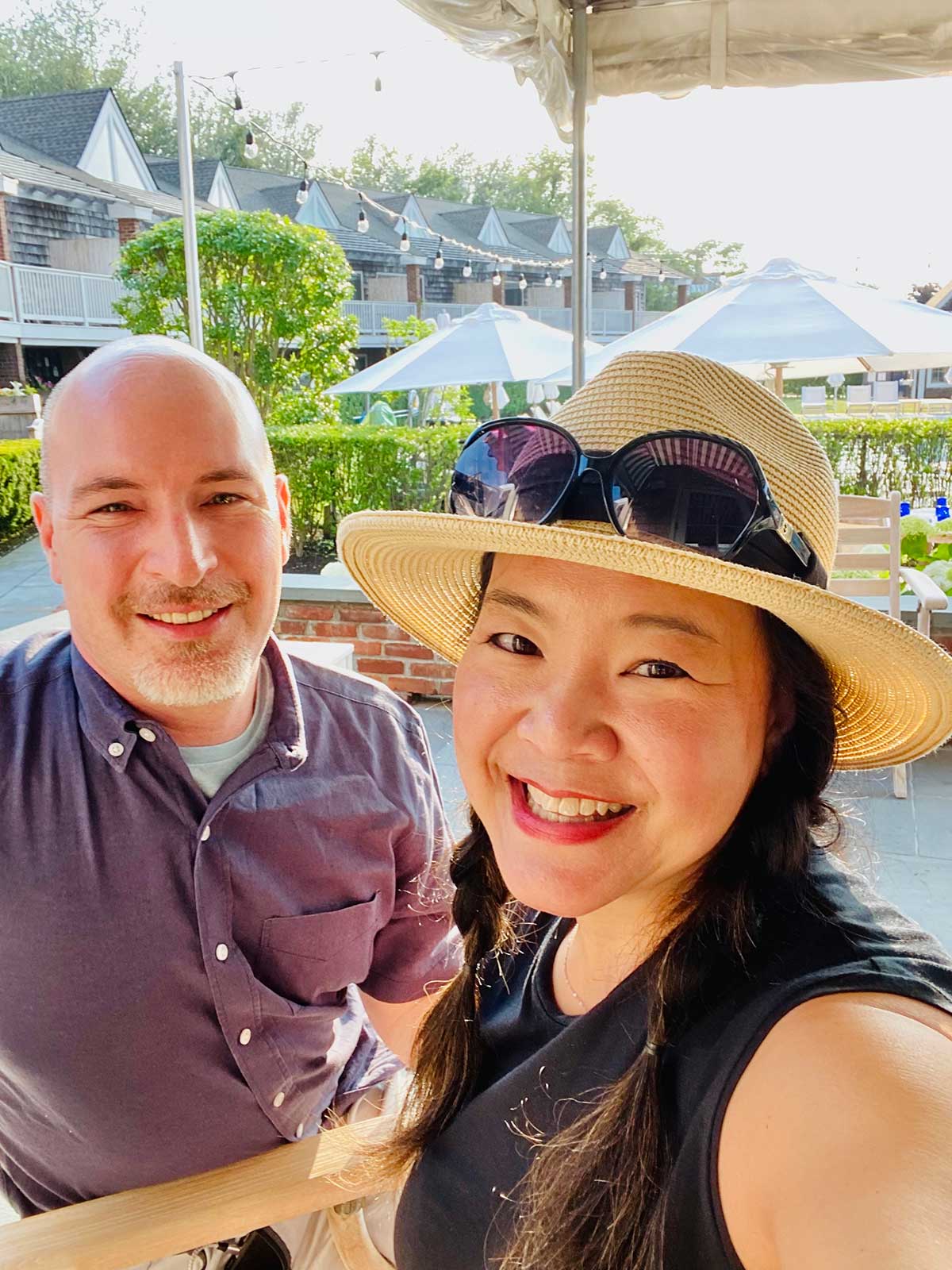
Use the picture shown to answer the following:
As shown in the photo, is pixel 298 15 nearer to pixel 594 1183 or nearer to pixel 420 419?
pixel 420 419

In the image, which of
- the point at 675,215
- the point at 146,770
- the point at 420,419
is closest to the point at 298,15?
the point at 420,419

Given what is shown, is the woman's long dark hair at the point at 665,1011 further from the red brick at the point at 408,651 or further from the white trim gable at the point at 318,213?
the white trim gable at the point at 318,213

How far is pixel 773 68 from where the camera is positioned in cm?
324

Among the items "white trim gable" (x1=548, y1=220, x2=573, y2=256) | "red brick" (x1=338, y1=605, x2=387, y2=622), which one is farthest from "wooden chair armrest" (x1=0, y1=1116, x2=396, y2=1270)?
"white trim gable" (x1=548, y1=220, x2=573, y2=256)

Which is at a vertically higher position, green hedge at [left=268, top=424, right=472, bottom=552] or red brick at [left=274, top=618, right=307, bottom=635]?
green hedge at [left=268, top=424, right=472, bottom=552]

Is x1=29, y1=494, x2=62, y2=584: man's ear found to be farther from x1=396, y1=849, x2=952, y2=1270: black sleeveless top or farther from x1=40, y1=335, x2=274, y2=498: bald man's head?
x1=396, y1=849, x2=952, y2=1270: black sleeveless top

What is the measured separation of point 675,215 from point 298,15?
150 ft

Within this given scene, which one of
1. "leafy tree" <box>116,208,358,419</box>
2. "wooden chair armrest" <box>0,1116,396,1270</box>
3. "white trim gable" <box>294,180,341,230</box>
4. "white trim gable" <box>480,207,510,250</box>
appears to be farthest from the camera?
"white trim gable" <box>480,207,510,250</box>

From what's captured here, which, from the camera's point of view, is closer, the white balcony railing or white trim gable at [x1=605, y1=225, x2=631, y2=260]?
the white balcony railing

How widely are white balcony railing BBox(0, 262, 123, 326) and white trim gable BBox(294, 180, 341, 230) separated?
8.61 meters

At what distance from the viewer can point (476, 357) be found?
29.9 ft

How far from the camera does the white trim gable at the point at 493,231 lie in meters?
36.3

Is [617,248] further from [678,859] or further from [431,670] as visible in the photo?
[678,859]

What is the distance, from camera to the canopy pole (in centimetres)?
322
